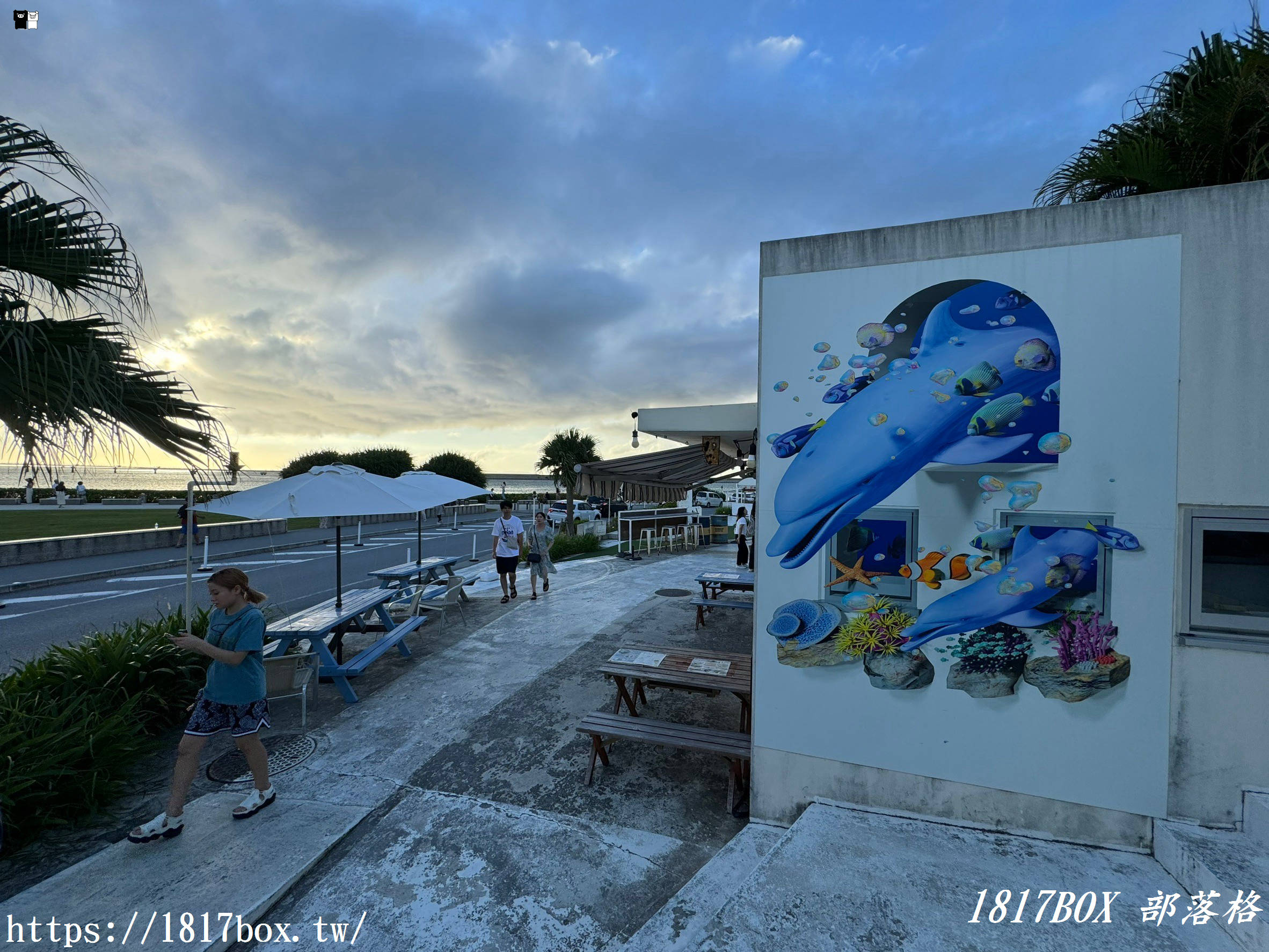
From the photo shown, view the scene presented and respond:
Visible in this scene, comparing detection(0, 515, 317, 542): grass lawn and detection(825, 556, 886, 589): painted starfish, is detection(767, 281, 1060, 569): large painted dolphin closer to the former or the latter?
detection(825, 556, 886, 589): painted starfish

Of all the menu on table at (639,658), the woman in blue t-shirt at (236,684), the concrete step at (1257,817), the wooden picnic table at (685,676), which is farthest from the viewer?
the menu on table at (639,658)

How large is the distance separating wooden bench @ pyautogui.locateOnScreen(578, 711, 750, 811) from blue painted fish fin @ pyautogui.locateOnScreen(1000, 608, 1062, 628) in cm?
182

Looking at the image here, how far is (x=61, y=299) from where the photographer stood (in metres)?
3.16

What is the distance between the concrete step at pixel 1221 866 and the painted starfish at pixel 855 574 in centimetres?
186

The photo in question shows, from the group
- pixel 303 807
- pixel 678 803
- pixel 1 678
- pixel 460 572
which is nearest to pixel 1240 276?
pixel 678 803

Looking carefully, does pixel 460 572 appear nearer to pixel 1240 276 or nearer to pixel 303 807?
pixel 303 807

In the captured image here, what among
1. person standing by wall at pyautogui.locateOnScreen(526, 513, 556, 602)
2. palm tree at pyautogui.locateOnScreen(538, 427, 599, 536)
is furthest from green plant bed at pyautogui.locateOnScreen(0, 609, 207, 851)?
palm tree at pyautogui.locateOnScreen(538, 427, 599, 536)

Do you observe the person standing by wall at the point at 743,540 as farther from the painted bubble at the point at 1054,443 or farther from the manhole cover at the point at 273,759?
the painted bubble at the point at 1054,443

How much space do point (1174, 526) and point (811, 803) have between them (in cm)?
261

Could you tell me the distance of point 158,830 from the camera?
3.24 meters

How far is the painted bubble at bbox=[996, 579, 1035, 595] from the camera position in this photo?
3.14 meters

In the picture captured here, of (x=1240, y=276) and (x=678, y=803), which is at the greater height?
(x=1240, y=276)

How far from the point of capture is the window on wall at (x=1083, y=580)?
3.07m

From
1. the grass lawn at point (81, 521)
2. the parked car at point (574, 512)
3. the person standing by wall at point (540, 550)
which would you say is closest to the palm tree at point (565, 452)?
the parked car at point (574, 512)
